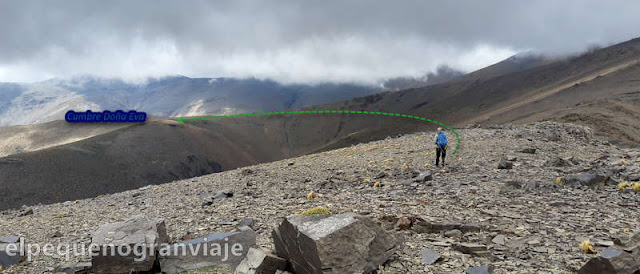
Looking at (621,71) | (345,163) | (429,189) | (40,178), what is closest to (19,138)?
(40,178)

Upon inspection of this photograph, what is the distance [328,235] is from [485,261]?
11.7 ft

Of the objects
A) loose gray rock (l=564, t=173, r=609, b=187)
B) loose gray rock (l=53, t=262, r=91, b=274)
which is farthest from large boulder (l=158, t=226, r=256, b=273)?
loose gray rock (l=564, t=173, r=609, b=187)

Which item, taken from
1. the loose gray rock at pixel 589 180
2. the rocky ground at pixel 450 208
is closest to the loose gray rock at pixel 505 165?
the rocky ground at pixel 450 208

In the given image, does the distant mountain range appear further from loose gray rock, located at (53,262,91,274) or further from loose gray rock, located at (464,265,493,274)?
loose gray rock, located at (53,262,91,274)

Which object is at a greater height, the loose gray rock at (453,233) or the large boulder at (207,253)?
the large boulder at (207,253)

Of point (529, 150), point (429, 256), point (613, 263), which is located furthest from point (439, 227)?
point (529, 150)

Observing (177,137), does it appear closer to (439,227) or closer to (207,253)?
(207,253)

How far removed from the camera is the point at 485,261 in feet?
26.7

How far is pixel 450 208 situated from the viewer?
43.0ft

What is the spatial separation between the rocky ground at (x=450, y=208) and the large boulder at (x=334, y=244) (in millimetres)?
576

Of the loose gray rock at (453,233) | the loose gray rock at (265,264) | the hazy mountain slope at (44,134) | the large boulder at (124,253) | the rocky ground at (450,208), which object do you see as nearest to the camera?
the loose gray rock at (265,264)

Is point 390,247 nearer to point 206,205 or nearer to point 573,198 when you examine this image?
point 573,198

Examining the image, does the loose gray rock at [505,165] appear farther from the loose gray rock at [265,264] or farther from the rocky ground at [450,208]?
the loose gray rock at [265,264]

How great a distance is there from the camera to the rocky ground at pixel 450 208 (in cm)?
877
